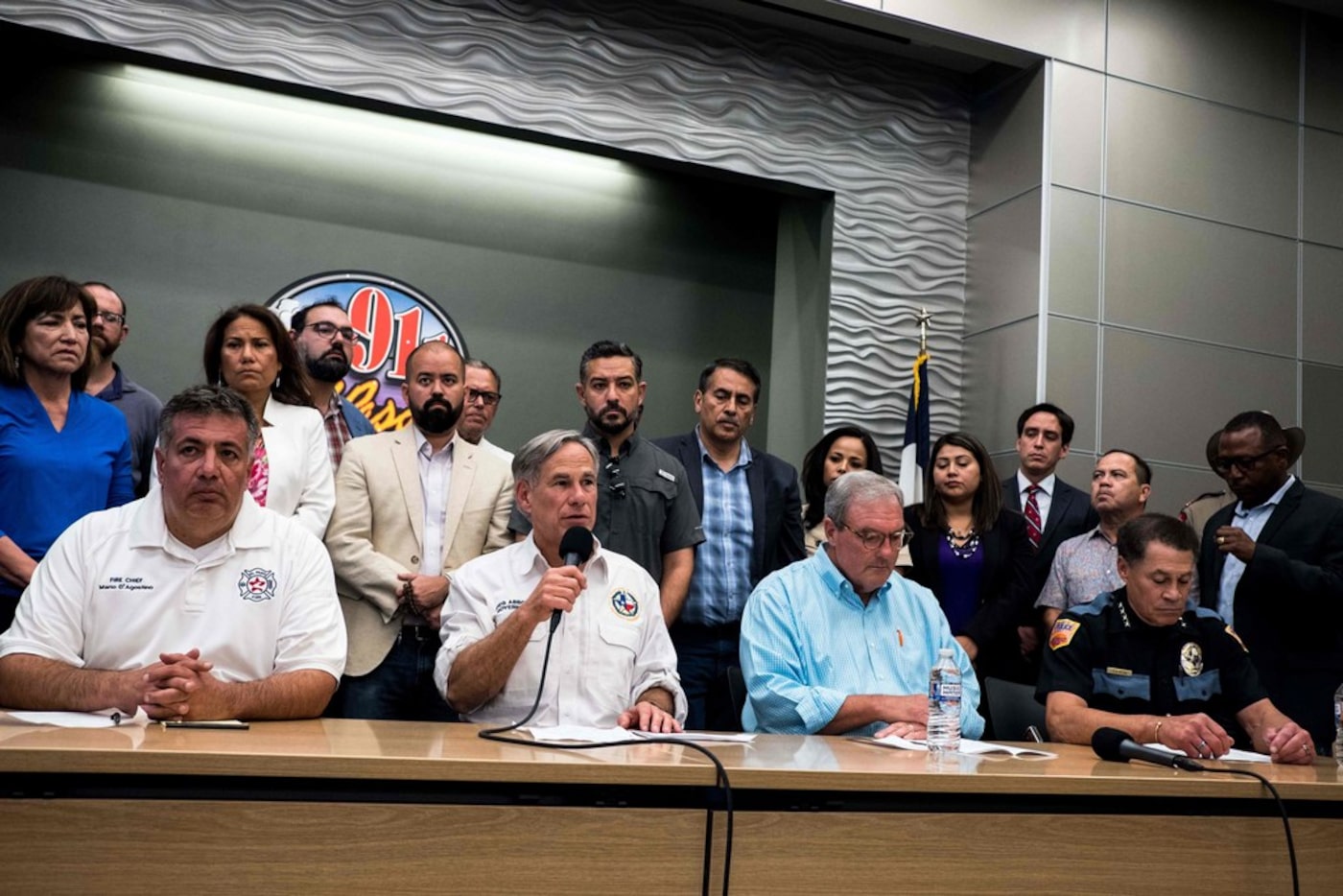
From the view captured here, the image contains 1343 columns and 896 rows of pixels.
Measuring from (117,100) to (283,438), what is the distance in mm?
3200

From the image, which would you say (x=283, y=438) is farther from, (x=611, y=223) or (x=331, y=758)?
(x=611, y=223)

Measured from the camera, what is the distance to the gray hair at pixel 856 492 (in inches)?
125

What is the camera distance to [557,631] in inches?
114

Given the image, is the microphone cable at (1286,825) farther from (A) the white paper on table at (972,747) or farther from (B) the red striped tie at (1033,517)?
(B) the red striped tie at (1033,517)

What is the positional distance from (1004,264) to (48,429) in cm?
506

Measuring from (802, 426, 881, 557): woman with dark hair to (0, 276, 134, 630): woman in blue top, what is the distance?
Result: 2.43 meters

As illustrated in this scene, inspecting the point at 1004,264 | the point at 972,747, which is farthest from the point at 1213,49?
the point at 972,747

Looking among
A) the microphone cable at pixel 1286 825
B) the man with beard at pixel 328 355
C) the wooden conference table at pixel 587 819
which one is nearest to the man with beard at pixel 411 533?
the man with beard at pixel 328 355

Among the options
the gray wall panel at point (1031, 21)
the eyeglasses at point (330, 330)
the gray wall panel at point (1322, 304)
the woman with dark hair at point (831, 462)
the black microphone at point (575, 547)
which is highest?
the gray wall panel at point (1031, 21)

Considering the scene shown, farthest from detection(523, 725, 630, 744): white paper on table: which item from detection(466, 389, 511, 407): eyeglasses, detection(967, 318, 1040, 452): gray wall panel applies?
detection(967, 318, 1040, 452): gray wall panel

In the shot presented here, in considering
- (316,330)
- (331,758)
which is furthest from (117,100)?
(331,758)

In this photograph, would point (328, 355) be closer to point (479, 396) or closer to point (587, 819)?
point (479, 396)

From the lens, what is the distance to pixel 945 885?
204cm

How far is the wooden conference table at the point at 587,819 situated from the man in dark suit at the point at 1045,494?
2715 millimetres
